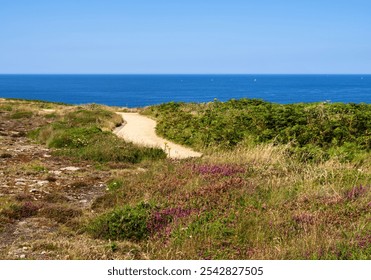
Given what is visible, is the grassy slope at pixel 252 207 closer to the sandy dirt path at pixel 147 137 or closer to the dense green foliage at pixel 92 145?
the dense green foliage at pixel 92 145

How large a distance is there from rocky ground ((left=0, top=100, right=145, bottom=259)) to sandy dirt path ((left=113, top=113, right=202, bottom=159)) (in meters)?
4.63

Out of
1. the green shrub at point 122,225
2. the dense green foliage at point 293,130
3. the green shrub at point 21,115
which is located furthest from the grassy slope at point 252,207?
the green shrub at point 21,115

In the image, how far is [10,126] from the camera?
106ft

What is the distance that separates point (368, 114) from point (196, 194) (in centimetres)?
1495

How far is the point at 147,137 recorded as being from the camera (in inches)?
1088

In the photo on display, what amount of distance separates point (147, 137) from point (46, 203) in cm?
1624

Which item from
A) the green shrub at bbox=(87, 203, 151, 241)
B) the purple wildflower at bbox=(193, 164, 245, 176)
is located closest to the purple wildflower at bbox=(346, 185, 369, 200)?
the purple wildflower at bbox=(193, 164, 245, 176)

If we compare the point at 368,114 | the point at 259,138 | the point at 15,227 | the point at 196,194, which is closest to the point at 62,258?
the point at 15,227

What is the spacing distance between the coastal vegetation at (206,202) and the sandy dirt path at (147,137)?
1.76m

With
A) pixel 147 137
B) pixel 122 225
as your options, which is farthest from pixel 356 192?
pixel 147 137

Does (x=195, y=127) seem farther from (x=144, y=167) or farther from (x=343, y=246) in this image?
(x=343, y=246)

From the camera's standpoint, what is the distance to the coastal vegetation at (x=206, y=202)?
789 cm

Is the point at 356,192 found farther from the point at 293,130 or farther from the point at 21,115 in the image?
the point at 21,115

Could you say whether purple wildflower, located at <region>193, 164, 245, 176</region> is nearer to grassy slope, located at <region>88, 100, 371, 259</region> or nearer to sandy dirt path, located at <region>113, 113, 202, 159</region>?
grassy slope, located at <region>88, 100, 371, 259</region>
